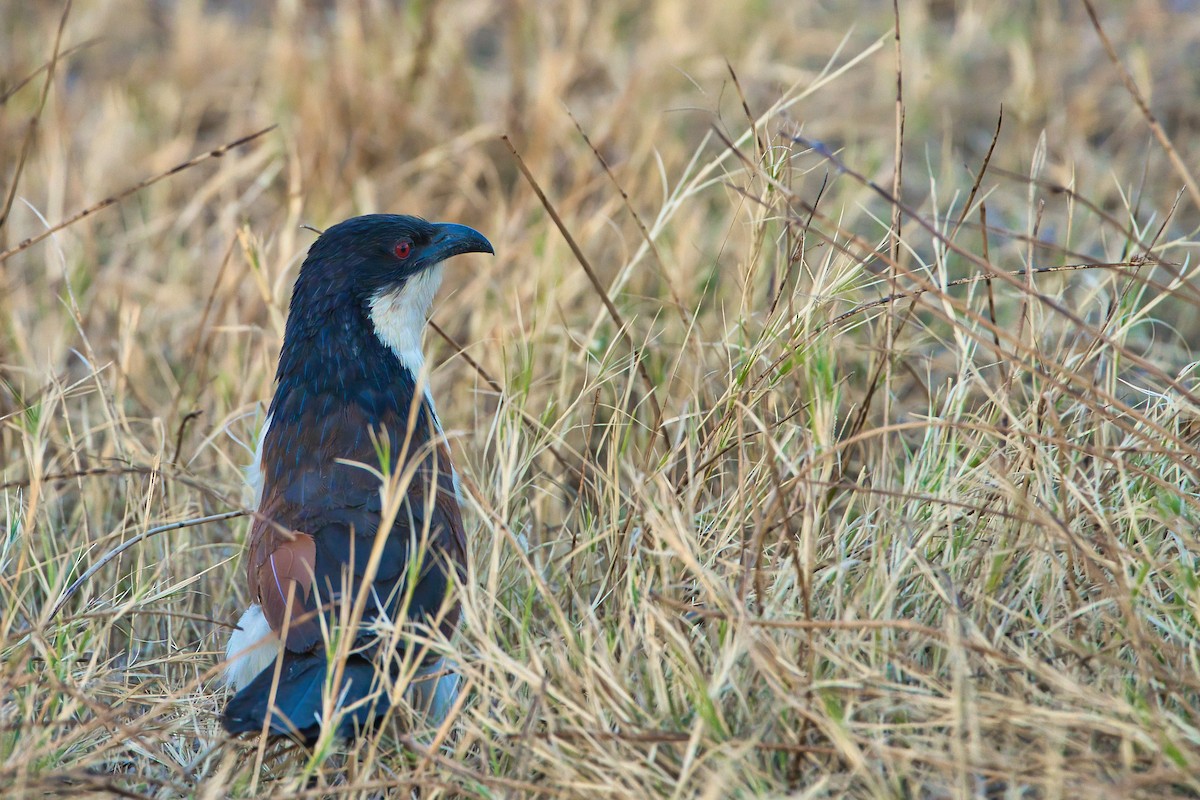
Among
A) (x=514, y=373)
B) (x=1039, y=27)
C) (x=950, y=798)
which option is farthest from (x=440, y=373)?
(x=1039, y=27)

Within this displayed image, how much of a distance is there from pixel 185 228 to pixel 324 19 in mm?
1288

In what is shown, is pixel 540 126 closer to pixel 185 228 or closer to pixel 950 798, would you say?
pixel 185 228

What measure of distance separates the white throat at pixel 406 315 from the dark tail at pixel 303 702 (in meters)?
0.87

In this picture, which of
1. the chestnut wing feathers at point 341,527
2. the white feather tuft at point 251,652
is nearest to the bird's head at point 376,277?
the chestnut wing feathers at point 341,527

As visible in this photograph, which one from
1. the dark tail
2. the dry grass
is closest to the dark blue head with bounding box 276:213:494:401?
the dry grass

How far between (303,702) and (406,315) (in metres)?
1.23

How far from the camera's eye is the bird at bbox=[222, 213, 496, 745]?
7.31 feet

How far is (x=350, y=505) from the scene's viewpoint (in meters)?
2.67

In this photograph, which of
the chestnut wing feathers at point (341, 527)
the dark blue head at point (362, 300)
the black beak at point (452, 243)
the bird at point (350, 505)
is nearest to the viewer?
the bird at point (350, 505)

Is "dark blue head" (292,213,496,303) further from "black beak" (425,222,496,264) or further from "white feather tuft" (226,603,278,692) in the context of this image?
"white feather tuft" (226,603,278,692)

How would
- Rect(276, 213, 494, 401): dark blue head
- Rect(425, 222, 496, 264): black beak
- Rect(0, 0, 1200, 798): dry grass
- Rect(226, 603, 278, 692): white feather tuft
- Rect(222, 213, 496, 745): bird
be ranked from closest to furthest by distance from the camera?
Rect(0, 0, 1200, 798): dry grass
Rect(222, 213, 496, 745): bird
Rect(226, 603, 278, 692): white feather tuft
Rect(276, 213, 494, 401): dark blue head
Rect(425, 222, 496, 264): black beak

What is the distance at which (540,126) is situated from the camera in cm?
495

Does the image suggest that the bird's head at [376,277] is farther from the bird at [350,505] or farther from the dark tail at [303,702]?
the dark tail at [303,702]

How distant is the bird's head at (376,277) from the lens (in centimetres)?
307
